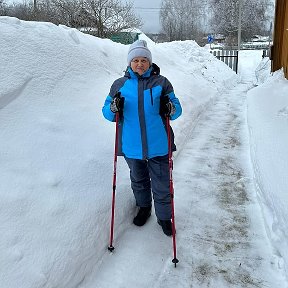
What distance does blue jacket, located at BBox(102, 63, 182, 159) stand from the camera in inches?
126

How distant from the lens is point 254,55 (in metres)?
30.2

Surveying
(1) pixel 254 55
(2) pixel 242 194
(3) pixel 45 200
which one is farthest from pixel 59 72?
(1) pixel 254 55

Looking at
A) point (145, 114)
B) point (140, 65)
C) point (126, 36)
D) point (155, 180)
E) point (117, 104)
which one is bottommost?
point (155, 180)

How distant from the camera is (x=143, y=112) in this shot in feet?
10.5

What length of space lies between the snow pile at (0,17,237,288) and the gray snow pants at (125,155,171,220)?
10.7 inches

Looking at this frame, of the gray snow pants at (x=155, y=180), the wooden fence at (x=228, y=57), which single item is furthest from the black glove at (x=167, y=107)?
the wooden fence at (x=228, y=57)

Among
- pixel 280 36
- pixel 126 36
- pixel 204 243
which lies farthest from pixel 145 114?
pixel 126 36

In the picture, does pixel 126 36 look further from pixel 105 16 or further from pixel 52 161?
pixel 52 161

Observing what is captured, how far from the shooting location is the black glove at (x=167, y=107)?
10.3ft

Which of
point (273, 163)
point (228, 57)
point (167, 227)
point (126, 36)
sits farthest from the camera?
point (228, 57)

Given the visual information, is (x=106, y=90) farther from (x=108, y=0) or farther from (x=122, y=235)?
(x=108, y=0)

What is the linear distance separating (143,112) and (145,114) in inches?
1.0

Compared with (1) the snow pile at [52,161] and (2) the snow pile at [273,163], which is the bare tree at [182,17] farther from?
(1) the snow pile at [52,161]

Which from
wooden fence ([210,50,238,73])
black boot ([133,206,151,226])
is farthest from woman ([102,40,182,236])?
wooden fence ([210,50,238,73])
